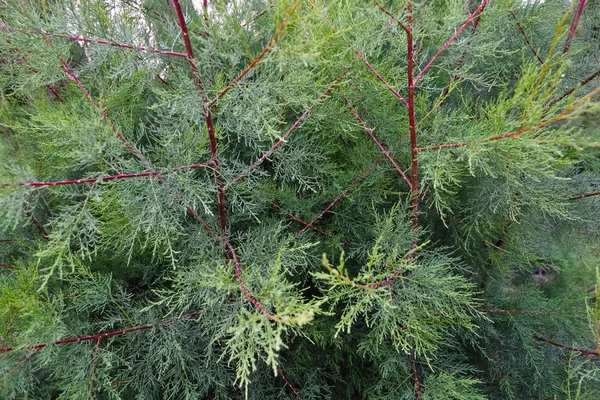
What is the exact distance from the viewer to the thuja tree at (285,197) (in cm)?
93

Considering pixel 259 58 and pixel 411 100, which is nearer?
pixel 259 58

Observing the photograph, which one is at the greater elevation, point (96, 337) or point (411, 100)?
point (411, 100)

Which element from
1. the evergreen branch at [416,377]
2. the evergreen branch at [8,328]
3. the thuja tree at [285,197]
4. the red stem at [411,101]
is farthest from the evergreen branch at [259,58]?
the evergreen branch at [416,377]

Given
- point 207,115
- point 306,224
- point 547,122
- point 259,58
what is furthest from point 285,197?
point 547,122

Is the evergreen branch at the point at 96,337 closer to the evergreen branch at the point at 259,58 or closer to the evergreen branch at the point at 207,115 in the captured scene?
the evergreen branch at the point at 207,115

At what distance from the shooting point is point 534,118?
85 centimetres

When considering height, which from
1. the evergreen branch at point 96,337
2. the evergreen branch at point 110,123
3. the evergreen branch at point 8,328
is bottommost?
the evergreen branch at point 96,337

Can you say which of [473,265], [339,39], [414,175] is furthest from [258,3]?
[473,265]

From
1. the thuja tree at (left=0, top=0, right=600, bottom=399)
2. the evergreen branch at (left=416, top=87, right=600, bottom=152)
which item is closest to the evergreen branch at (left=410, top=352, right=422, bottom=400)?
the thuja tree at (left=0, top=0, right=600, bottom=399)

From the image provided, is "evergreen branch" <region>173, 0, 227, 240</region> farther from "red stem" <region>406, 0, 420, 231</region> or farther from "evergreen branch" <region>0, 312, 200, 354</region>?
"red stem" <region>406, 0, 420, 231</region>

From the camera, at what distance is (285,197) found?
4.47 feet

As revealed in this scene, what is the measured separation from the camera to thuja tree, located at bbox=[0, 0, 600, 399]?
930 millimetres

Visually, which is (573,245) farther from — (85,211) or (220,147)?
Answer: (85,211)

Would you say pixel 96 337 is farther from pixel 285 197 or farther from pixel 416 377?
pixel 416 377
